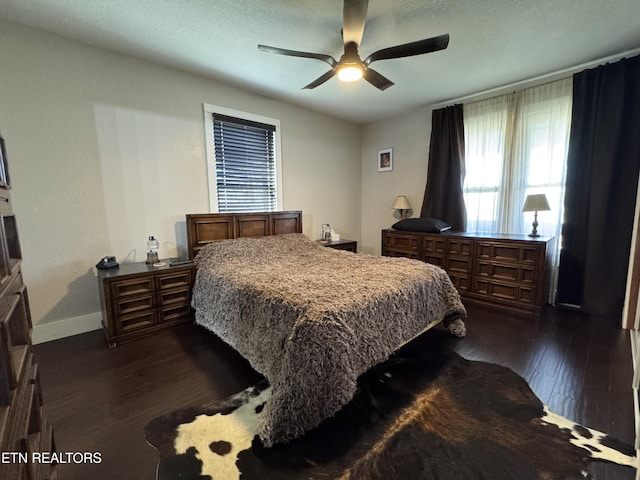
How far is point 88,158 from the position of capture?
8.50ft

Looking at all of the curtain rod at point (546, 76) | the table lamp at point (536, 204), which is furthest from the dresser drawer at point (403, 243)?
the curtain rod at point (546, 76)

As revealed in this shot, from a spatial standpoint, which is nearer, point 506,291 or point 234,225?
point 506,291

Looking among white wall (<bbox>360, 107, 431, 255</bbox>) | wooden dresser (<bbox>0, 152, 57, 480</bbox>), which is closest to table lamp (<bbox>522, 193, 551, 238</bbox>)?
white wall (<bbox>360, 107, 431, 255</bbox>)

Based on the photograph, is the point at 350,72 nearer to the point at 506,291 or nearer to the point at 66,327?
the point at 506,291

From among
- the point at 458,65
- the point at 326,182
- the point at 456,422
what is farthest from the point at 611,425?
the point at 326,182

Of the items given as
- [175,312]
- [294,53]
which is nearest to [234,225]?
[175,312]

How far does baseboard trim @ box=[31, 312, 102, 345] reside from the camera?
8.07 ft

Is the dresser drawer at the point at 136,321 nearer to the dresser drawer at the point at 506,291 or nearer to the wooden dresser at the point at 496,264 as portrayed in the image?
the wooden dresser at the point at 496,264

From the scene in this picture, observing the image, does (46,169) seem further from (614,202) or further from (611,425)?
(614,202)

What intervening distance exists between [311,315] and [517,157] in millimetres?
3518

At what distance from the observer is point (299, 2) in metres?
2.00

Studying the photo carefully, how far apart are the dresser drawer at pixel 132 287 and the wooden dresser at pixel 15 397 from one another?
57.0 inches

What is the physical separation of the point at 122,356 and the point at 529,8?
4172 mm

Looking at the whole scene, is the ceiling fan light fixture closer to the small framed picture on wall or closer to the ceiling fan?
the ceiling fan
